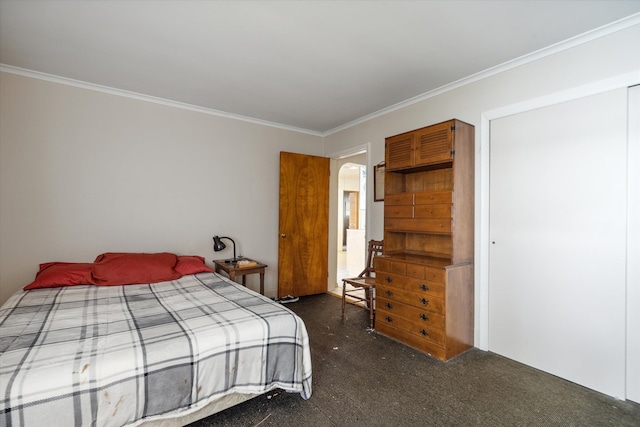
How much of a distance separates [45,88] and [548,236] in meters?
5.02

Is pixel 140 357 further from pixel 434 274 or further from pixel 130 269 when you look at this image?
pixel 434 274

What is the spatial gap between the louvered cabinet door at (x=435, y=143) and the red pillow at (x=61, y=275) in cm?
342

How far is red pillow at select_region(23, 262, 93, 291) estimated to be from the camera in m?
2.60

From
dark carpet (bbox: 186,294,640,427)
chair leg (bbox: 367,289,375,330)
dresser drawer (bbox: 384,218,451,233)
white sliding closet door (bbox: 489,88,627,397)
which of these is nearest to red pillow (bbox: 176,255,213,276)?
dark carpet (bbox: 186,294,640,427)

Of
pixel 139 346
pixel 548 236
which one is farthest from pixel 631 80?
pixel 139 346

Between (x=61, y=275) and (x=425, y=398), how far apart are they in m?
3.27

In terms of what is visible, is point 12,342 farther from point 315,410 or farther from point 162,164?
point 162,164

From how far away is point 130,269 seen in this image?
2.87 meters

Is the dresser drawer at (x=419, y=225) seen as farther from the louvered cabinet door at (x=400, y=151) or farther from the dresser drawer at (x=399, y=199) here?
the louvered cabinet door at (x=400, y=151)

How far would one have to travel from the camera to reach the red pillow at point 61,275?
2.60 m

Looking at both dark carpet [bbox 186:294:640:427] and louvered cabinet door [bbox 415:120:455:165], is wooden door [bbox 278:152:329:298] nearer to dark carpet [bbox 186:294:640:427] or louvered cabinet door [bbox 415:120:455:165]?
dark carpet [bbox 186:294:640:427]

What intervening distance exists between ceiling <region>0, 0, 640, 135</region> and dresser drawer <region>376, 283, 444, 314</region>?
2.16 meters

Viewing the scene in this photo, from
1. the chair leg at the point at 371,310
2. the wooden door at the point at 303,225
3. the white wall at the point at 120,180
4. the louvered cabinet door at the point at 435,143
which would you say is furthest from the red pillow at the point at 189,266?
the louvered cabinet door at the point at 435,143

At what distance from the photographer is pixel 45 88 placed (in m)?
3.01
